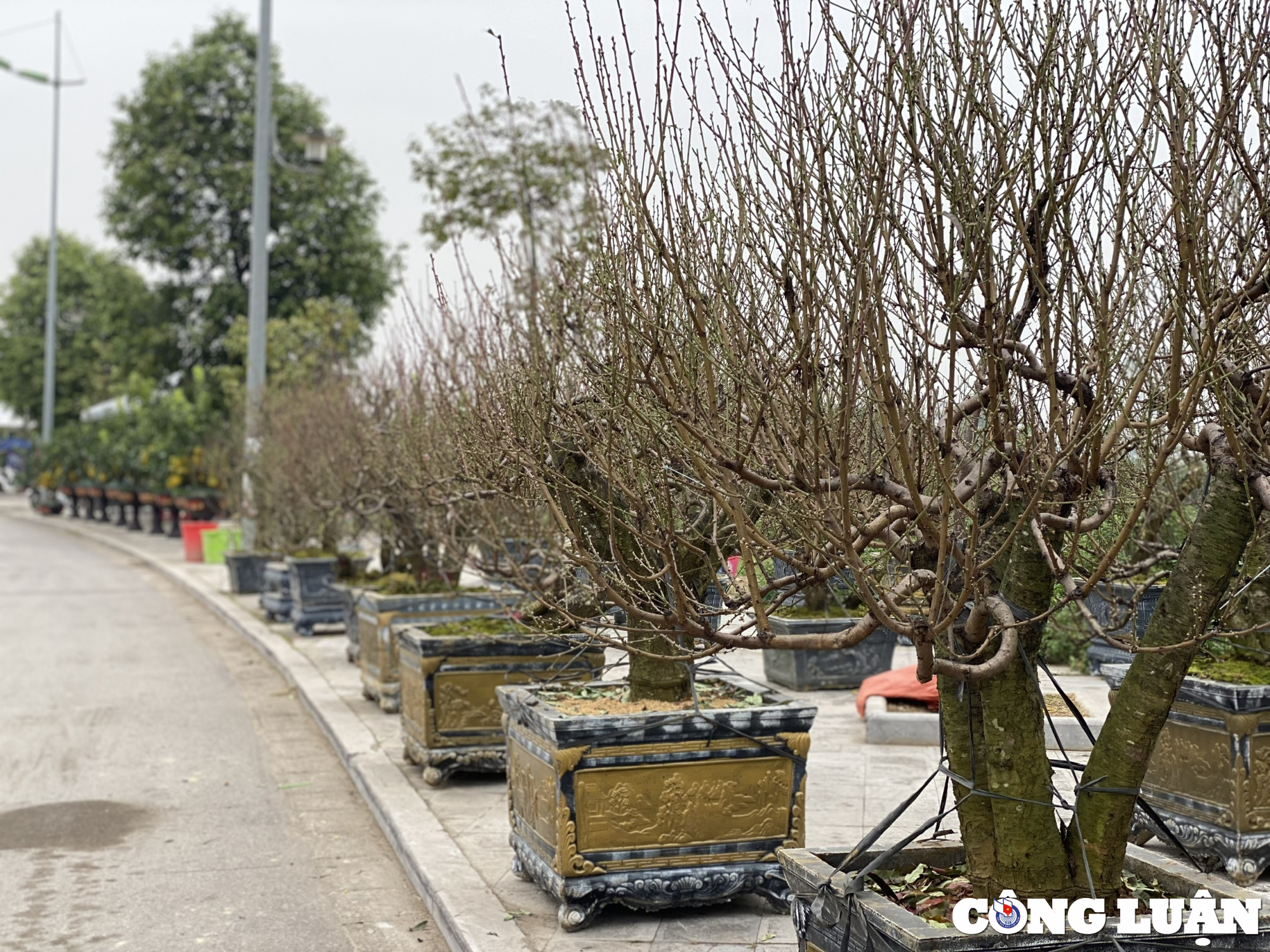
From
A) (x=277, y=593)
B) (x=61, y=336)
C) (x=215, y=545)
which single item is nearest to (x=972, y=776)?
(x=277, y=593)

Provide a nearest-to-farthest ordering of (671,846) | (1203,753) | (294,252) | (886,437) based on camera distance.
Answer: (886,437)
(671,846)
(1203,753)
(294,252)

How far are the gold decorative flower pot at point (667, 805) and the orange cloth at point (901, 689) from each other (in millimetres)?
4102

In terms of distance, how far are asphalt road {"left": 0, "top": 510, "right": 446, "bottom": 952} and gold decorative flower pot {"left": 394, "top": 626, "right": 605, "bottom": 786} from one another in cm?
60

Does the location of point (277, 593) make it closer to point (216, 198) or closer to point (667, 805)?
point (667, 805)

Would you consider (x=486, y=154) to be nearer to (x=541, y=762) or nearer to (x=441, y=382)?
(x=441, y=382)

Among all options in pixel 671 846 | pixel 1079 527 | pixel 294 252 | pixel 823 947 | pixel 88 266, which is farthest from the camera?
pixel 88 266

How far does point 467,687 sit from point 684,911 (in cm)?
300

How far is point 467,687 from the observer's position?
8.79m

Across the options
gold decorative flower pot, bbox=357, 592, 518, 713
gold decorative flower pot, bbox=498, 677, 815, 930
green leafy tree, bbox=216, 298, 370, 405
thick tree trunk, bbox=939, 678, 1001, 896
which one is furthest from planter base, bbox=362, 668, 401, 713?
green leafy tree, bbox=216, 298, 370, 405

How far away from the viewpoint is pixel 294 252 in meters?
41.8

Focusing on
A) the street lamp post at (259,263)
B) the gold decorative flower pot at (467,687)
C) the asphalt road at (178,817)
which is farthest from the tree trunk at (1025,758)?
the street lamp post at (259,263)

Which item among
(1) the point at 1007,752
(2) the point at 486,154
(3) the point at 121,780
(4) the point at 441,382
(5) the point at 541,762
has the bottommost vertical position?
(3) the point at 121,780

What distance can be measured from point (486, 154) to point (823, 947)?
62.3 feet

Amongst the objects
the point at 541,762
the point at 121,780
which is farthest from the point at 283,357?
the point at 541,762
